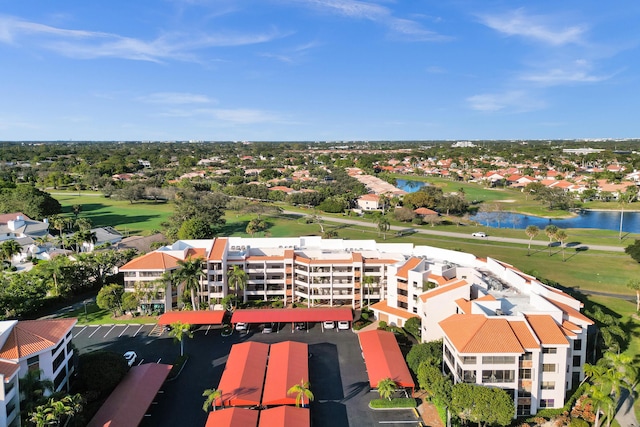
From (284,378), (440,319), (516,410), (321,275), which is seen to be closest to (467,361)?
(516,410)

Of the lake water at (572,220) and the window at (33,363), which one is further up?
the window at (33,363)

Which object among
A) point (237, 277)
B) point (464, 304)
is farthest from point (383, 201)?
point (464, 304)

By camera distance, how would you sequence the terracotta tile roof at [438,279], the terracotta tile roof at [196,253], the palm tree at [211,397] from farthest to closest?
the terracotta tile roof at [196,253]
the terracotta tile roof at [438,279]
the palm tree at [211,397]

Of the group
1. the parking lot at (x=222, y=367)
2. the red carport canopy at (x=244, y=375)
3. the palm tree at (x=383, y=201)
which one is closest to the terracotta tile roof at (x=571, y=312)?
the parking lot at (x=222, y=367)

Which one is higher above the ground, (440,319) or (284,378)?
(440,319)

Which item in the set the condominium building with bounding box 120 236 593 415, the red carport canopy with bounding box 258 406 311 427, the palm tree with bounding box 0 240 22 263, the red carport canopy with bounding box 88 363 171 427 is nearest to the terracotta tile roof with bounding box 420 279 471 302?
the condominium building with bounding box 120 236 593 415

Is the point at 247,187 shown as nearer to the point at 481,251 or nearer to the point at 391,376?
the point at 481,251

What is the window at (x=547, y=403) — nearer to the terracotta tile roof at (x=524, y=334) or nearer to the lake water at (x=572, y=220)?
the terracotta tile roof at (x=524, y=334)

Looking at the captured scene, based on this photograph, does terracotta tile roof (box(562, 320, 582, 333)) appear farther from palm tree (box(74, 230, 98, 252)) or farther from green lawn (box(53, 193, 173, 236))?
green lawn (box(53, 193, 173, 236))
